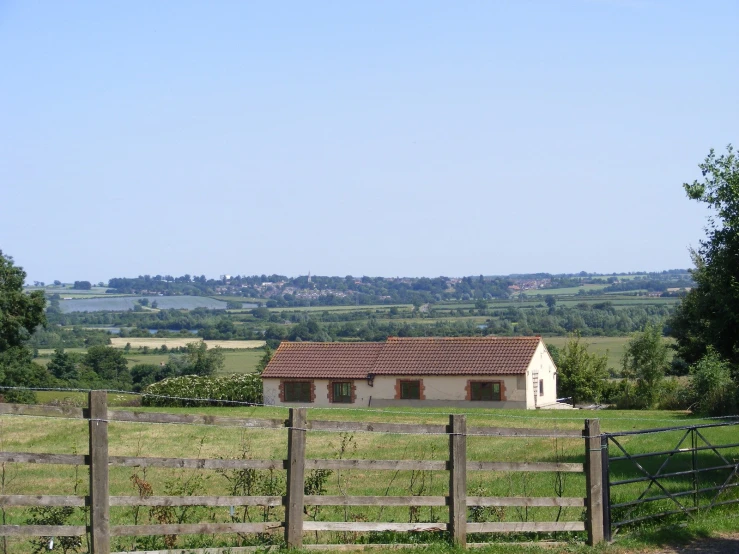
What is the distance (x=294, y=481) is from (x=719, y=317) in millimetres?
13568

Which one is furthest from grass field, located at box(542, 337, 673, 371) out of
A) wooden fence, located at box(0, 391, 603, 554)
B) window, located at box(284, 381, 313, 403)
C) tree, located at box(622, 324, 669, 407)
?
wooden fence, located at box(0, 391, 603, 554)

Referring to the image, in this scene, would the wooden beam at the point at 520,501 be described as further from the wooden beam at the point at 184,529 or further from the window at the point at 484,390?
the window at the point at 484,390

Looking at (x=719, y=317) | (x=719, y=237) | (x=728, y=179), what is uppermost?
(x=728, y=179)

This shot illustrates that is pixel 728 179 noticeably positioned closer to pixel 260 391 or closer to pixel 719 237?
pixel 719 237

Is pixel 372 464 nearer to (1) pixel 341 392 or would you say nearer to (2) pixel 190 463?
(2) pixel 190 463

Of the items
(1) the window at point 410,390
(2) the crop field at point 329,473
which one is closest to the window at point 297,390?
(1) the window at point 410,390

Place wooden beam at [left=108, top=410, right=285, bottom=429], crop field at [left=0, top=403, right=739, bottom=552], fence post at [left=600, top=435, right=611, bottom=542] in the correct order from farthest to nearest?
crop field at [left=0, top=403, right=739, bottom=552]
fence post at [left=600, top=435, right=611, bottom=542]
wooden beam at [left=108, top=410, right=285, bottom=429]

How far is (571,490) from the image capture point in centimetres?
1598

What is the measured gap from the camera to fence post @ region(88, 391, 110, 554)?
376 inches

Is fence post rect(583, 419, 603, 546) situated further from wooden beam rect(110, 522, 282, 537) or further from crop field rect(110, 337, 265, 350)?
crop field rect(110, 337, 265, 350)

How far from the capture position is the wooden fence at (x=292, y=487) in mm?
9555

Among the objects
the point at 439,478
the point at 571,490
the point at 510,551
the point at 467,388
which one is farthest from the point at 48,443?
the point at 467,388

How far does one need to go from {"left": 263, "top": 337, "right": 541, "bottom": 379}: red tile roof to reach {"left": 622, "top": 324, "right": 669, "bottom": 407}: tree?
9219 mm

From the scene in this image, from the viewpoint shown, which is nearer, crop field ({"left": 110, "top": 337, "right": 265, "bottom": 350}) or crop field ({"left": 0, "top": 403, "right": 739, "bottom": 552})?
crop field ({"left": 0, "top": 403, "right": 739, "bottom": 552})
